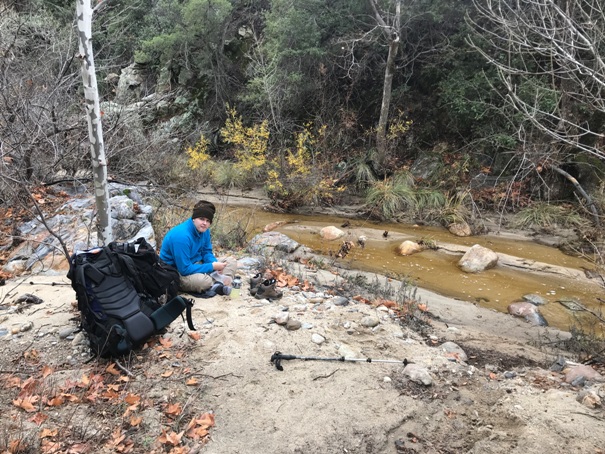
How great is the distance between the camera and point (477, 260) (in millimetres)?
7582

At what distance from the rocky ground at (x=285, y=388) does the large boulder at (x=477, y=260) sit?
281cm

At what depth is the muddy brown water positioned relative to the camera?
6531 mm

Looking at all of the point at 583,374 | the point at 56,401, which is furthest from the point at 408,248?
the point at 56,401

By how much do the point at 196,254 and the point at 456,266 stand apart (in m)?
5.19

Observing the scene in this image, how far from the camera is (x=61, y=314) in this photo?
4.10 meters

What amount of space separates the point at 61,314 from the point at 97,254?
3.40 ft

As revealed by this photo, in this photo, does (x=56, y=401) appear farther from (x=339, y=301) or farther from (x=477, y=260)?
(x=477, y=260)

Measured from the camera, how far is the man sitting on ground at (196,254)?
4.30 metres

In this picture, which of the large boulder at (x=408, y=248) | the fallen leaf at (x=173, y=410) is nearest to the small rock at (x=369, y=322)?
the fallen leaf at (x=173, y=410)

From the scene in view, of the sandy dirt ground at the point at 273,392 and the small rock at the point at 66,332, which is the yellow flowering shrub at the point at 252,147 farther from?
the small rock at the point at 66,332

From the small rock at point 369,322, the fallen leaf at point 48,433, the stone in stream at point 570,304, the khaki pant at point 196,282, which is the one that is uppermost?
the khaki pant at point 196,282

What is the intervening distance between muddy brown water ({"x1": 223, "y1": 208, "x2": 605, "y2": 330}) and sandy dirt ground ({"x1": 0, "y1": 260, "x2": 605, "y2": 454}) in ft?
7.41

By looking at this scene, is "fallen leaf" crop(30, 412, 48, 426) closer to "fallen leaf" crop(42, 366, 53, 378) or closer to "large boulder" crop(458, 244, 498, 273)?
"fallen leaf" crop(42, 366, 53, 378)

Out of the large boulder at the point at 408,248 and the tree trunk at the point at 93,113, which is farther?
the large boulder at the point at 408,248
